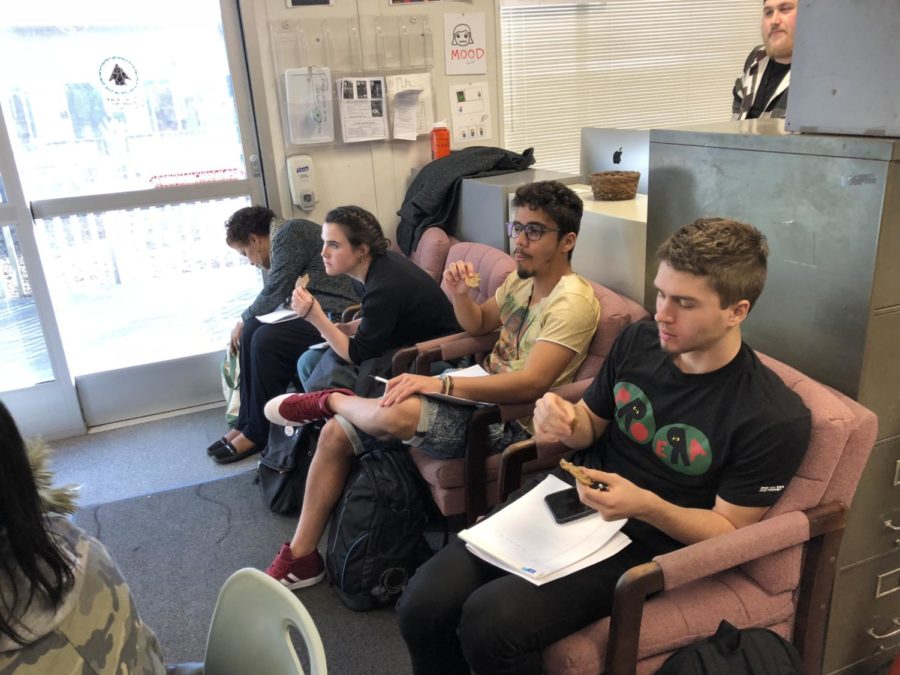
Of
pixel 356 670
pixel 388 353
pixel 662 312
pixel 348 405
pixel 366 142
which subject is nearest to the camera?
pixel 662 312

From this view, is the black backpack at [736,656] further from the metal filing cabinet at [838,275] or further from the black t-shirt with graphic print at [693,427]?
the metal filing cabinet at [838,275]

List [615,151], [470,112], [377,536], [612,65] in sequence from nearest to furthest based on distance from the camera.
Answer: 1. [377,536]
2. [615,151]
3. [470,112]
4. [612,65]

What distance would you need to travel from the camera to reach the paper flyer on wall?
3.39 m

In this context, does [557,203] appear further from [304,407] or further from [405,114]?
[405,114]

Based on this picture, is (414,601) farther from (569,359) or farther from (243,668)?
(569,359)

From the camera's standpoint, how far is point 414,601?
156cm

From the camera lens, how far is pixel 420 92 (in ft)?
11.5

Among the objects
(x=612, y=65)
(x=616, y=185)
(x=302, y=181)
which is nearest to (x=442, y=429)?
(x=616, y=185)

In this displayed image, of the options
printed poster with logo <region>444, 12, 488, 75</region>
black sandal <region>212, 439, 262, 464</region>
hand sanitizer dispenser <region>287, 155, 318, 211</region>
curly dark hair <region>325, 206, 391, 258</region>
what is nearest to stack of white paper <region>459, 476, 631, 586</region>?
curly dark hair <region>325, 206, 391, 258</region>

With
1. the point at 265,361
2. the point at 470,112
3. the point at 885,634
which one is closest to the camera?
the point at 885,634

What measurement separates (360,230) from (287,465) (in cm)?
90

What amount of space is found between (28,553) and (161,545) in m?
1.92

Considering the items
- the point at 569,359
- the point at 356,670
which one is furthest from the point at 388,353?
the point at 356,670

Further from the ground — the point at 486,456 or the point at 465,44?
the point at 465,44
